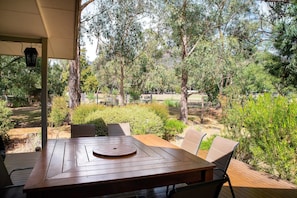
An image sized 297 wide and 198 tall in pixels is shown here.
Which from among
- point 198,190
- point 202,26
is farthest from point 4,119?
point 202,26

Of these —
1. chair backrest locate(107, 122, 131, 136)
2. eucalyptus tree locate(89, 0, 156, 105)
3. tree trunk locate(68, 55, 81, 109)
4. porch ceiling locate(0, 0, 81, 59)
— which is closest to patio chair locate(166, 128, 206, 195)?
chair backrest locate(107, 122, 131, 136)

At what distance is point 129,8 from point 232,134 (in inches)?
319

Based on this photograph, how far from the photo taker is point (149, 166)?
1.83 metres

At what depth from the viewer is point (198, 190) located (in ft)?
4.42

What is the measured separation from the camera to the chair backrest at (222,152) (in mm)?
2352

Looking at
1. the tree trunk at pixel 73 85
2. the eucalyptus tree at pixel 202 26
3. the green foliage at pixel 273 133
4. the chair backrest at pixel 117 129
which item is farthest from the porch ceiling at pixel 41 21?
the eucalyptus tree at pixel 202 26

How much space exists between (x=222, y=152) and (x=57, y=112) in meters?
5.43

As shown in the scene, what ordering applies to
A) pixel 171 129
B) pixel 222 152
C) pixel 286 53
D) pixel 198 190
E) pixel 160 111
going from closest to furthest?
1. pixel 198 190
2. pixel 222 152
3. pixel 286 53
4. pixel 160 111
5. pixel 171 129

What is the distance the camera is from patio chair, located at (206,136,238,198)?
7.69 ft

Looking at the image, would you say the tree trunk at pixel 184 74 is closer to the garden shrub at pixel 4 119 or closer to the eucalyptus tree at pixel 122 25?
the eucalyptus tree at pixel 122 25

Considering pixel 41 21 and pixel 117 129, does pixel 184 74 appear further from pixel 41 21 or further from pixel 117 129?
pixel 41 21

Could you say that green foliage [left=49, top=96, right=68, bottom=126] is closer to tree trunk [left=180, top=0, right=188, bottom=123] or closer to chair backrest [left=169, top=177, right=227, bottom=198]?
tree trunk [left=180, top=0, right=188, bottom=123]

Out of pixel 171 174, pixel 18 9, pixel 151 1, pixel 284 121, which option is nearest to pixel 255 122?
pixel 284 121

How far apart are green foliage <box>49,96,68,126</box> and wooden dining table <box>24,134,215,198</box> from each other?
438 centimetres
